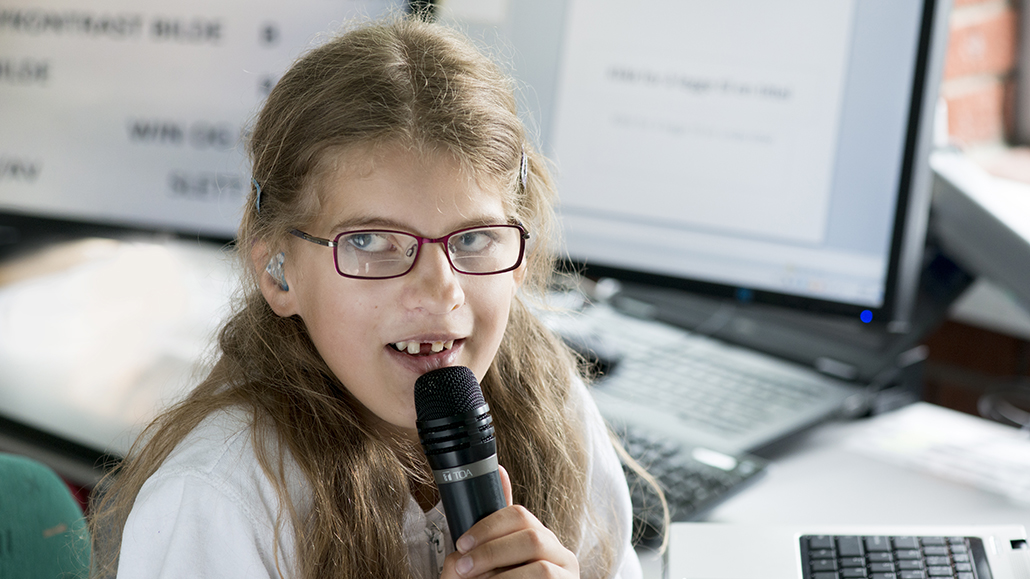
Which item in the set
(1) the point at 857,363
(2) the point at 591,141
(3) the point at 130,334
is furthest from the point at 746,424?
(3) the point at 130,334

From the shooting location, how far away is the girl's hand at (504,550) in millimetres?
521

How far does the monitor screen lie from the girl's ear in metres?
0.58

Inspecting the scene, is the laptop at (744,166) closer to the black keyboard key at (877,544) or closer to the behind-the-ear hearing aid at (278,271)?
the black keyboard key at (877,544)

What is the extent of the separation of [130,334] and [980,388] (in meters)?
1.27

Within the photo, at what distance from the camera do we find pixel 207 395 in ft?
2.19

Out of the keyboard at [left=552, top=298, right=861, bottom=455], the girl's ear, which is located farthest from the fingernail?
the keyboard at [left=552, top=298, right=861, bottom=455]

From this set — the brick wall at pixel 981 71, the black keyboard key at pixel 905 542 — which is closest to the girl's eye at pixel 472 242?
the black keyboard key at pixel 905 542

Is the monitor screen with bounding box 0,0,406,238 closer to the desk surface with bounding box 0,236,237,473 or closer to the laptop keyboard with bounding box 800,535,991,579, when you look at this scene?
the desk surface with bounding box 0,236,237,473

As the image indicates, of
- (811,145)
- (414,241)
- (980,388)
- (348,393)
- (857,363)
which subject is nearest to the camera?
(414,241)

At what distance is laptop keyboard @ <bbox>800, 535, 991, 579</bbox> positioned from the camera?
642 millimetres

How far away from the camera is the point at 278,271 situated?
2.15ft

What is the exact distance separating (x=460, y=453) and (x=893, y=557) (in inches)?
14.0

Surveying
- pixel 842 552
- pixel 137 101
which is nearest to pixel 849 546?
pixel 842 552

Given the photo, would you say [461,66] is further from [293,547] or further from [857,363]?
[857,363]
